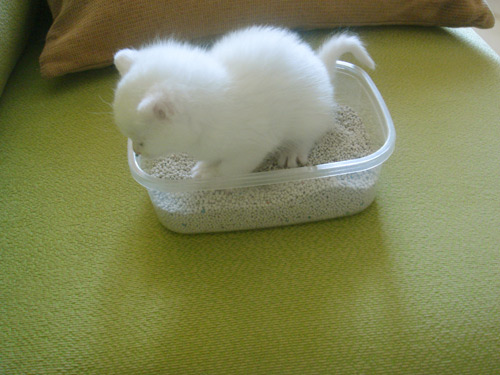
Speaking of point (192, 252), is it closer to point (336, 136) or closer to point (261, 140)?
point (261, 140)

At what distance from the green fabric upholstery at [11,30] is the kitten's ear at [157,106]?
779 mm

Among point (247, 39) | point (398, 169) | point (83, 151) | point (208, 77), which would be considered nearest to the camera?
point (208, 77)

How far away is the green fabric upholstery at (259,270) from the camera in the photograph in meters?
0.67

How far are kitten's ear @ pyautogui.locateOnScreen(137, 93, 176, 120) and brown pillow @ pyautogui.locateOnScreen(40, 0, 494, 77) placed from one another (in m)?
0.62

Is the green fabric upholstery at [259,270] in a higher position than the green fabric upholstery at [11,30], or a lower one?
lower

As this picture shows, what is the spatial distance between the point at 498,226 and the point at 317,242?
440 millimetres

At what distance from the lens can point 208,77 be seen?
707 mm

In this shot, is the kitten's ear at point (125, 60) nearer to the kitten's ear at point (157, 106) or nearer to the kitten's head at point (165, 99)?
the kitten's head at point (165, 99)

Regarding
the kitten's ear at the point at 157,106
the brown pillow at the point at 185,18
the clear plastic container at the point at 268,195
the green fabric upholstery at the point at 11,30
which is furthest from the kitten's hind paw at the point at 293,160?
the green fabric upholstery at the point at 11,30

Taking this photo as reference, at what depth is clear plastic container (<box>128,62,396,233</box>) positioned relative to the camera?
31.3 inches

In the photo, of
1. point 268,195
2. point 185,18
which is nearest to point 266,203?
point 268,195

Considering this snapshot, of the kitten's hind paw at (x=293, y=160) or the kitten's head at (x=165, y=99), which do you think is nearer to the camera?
the kitten's head at (x=165, y=99)

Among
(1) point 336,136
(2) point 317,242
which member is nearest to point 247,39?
(1) point 336,136

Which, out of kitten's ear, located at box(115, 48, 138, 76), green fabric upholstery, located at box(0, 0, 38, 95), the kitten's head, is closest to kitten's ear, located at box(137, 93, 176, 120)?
the kitten's head
